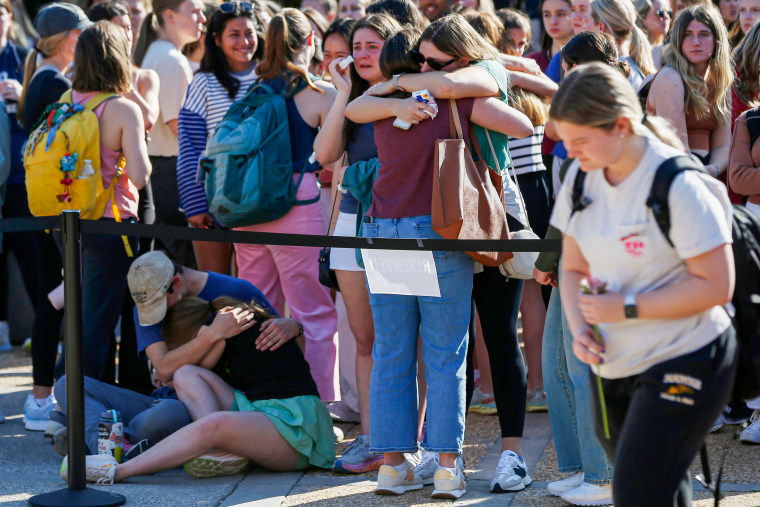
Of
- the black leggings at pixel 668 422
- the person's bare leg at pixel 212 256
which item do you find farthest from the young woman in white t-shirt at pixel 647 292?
the person's bare leg at pixel 212 256

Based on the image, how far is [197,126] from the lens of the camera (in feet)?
20.1

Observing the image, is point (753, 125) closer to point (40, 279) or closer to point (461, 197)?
point (461, 197)

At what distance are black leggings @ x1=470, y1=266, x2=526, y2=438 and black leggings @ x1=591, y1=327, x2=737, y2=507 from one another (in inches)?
63.8

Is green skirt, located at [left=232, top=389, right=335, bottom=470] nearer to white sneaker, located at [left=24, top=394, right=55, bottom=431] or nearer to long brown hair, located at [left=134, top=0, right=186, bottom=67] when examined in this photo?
white sneaker, located at [left=24, top=394, right=55, bottom=431]

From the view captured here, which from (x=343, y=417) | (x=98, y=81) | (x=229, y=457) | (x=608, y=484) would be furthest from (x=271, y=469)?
(x=98, y=81)

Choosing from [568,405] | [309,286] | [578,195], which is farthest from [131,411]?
[578,195]

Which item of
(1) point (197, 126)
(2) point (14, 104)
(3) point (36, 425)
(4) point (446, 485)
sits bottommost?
(3) point (36, 425)

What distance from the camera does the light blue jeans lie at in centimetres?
407

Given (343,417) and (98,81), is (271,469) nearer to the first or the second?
(343,417)

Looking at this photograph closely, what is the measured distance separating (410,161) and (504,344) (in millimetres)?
902

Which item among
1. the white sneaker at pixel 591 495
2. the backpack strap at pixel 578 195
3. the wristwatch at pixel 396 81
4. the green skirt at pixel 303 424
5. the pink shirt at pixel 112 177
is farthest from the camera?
the pink shirt at pixel 112 177

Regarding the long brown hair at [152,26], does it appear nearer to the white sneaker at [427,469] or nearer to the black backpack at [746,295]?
the white sneaker at [427,469]

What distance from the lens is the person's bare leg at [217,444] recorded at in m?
4.57

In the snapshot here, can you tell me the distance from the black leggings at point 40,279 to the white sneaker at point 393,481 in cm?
→ 234
